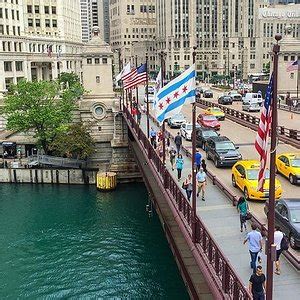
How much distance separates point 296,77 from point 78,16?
303 feet

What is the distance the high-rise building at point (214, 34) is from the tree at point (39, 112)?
130176mm

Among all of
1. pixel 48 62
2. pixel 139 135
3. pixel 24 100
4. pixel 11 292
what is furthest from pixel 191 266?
pixel 48 62

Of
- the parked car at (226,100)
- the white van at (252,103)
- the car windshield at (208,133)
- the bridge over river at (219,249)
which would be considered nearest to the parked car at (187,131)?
the car windshield at (208,133)

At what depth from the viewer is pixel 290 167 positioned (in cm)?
2948

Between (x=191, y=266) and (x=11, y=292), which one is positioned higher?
(x=191, y=266)

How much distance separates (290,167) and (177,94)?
1233 centimetres

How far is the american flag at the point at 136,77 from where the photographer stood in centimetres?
3861

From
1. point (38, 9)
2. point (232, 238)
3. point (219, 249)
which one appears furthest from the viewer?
point (38, 9)

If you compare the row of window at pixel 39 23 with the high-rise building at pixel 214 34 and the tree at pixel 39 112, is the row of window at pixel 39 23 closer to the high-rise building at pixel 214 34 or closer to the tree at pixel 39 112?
the tree at pixel 39 112

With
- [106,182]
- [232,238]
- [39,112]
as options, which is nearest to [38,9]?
[39,112]

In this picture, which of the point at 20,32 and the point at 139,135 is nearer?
the point at 139,135

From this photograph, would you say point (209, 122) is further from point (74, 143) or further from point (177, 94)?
point (177, 94)

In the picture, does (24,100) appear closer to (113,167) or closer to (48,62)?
(113,167)

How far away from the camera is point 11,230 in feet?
142
